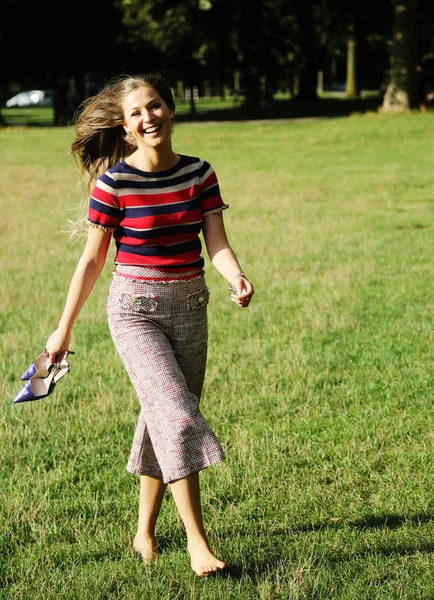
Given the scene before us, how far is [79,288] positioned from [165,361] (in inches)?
17.9

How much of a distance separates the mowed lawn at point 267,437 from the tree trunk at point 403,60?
21.1 meters

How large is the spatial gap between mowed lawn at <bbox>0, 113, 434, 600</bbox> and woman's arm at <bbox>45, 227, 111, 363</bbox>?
2.82 ft

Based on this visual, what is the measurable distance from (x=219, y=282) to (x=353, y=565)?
20.8 ft

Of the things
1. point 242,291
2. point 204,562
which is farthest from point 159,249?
point 204,562

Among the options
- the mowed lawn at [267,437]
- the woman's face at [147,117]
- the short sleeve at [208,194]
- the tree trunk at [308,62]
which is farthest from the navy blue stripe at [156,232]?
the tree trunk at [308,62]

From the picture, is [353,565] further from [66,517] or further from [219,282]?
[219,282]

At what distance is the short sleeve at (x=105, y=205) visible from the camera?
3559 millimetres

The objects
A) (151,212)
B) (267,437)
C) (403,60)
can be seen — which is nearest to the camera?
(151,212)

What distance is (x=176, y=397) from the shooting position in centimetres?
340

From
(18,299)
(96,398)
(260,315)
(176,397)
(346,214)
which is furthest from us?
(346,214)

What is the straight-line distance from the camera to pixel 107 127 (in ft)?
13.0

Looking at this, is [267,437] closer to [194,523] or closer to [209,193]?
[194,523]

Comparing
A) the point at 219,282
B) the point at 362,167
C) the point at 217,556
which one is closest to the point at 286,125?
the point at 362,167

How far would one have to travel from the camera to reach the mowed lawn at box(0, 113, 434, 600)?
141 inches
